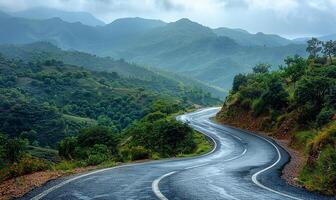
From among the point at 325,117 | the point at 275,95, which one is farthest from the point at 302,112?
the point at 275,95

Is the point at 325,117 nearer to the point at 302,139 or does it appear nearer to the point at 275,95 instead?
the point at 302,139

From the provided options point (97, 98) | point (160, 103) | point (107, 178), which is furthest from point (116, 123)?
point (107, 178)

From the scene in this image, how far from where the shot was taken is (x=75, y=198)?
1017 centimetres

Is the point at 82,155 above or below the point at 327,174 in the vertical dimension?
below

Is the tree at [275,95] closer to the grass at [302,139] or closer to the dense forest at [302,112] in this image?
the dense forest at [302,112]

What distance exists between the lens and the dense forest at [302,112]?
52.5ft

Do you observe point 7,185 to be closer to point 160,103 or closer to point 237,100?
point 237,100

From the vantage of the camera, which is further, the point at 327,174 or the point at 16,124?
the point at 16,124

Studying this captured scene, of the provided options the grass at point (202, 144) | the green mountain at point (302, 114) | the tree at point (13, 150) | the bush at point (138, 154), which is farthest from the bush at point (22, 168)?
the grass at point (202, 144)

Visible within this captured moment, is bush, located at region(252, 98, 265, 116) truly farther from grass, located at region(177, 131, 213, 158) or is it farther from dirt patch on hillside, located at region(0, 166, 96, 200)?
dirt patch on hillside, located at region(0, 166, 96, 200)

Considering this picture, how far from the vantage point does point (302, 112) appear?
43500 millimetres

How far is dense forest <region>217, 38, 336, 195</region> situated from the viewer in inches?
631

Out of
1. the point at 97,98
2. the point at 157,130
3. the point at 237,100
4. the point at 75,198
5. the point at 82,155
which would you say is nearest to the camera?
the point at 75,198

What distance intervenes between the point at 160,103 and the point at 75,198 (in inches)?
3422
